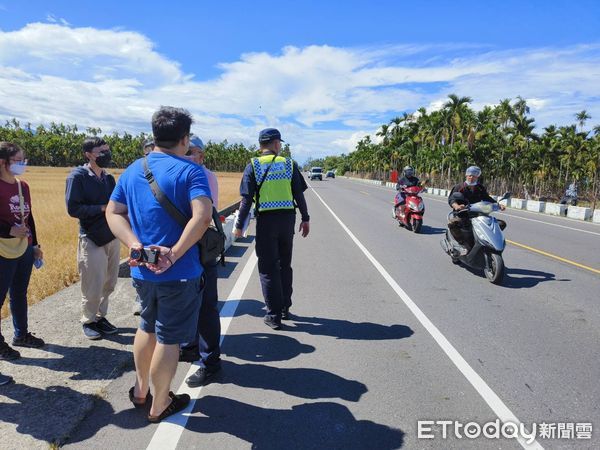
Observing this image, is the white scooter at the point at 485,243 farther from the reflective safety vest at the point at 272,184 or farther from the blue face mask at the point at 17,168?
the blue face mask at the point at 17,168

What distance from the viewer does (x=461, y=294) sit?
257 inches

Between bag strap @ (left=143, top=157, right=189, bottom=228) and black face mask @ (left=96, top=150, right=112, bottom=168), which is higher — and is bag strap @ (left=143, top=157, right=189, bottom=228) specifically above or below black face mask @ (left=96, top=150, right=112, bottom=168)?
below

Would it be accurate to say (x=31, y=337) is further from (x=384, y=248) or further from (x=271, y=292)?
(x=384, y=248)

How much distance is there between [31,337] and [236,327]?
198 cm

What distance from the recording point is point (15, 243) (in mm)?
3990

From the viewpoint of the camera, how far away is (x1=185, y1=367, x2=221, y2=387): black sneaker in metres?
3.66

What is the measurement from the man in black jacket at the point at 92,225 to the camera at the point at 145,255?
6.27 feet

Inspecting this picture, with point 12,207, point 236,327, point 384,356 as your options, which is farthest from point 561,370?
point 12,207

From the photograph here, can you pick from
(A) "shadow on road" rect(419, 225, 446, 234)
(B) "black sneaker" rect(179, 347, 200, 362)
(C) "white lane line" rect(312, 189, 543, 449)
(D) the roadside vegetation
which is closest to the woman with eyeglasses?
(B) "black sneaker" rect(179, 347, 200, 362)

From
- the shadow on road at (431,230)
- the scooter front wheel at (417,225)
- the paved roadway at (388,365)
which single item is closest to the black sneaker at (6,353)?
the paved roadway at (388,365)

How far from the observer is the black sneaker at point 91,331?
4.44 meters

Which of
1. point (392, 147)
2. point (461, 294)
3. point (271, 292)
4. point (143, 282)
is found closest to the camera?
point (143, 282)

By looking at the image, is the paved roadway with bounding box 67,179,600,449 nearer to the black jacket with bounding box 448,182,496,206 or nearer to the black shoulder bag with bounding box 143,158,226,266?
the black shoulder bag with bounding box 143,158,226,266

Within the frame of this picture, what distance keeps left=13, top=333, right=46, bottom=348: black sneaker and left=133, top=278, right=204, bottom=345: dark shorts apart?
188 cm
